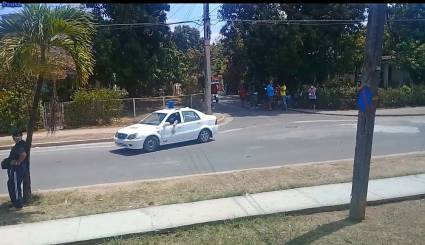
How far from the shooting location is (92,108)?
20.7 m

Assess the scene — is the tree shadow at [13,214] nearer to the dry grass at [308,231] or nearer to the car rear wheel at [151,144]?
the dry grass at [308,231]

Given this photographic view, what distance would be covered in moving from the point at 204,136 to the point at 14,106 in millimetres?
9595

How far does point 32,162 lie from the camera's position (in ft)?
41.0

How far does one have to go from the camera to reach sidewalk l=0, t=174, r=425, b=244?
5980 millimetres

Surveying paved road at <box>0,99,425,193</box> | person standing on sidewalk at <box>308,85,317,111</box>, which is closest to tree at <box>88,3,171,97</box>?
person standing on sidewalk at <box>308,85,317,111</box>

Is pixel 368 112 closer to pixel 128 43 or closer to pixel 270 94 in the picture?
pixel 270 94

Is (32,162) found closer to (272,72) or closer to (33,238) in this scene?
(33,238)

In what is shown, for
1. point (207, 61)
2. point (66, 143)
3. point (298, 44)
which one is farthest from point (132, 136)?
point (298, 44)

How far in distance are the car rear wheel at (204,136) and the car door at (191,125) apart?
0.61 feet

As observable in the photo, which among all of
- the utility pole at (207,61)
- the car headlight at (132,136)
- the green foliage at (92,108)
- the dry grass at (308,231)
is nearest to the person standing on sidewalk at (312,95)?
the utility pole at (207,61)

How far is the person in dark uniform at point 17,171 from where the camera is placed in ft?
24.7

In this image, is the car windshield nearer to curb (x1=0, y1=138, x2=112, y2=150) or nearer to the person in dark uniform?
curb (x1=0, y1=138, x2=112, y2=150)

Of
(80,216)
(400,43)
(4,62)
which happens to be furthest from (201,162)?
(400,43)

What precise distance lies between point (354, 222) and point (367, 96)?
1813mm
